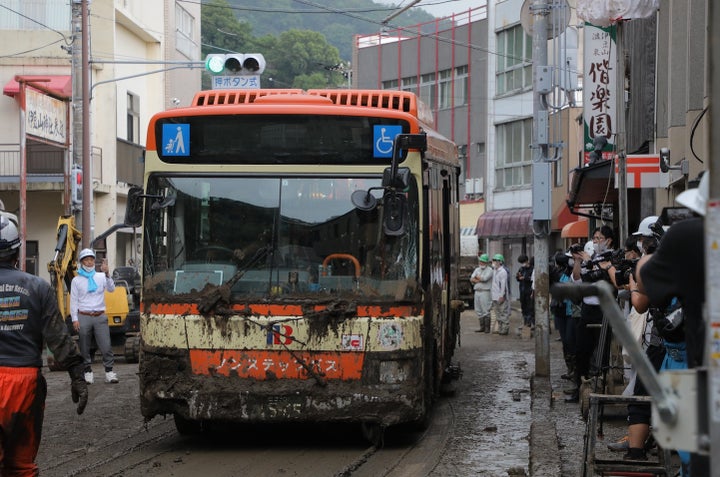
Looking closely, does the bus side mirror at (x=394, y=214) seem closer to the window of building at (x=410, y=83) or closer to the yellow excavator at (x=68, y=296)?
the yellow excavator at (x=68, y=296)

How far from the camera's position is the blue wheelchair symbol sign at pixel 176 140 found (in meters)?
11.0

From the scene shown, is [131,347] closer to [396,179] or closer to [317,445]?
[317,445]

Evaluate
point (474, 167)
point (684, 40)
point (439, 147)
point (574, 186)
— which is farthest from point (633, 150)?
point (474, 167)

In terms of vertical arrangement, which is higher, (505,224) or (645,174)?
(645,174)

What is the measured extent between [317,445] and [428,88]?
45028 millimetres

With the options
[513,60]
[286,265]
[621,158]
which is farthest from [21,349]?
[513,60]

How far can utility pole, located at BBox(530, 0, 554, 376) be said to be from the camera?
681 inches

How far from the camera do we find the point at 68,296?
66.7 ft

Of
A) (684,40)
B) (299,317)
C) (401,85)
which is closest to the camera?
(299,317)

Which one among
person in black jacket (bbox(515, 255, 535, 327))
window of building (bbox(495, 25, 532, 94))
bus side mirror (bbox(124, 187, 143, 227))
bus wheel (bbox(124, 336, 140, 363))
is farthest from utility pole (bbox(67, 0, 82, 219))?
window of building (bbox(495, 25, 532, 94))

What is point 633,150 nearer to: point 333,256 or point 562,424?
point 562,424

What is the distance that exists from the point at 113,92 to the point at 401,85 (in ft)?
73.9

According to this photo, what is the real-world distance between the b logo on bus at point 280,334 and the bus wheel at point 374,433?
121 centimetres

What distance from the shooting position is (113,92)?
120 ft
